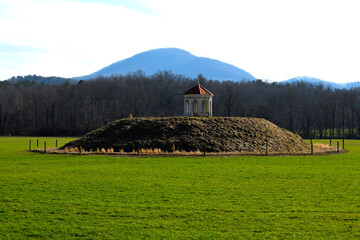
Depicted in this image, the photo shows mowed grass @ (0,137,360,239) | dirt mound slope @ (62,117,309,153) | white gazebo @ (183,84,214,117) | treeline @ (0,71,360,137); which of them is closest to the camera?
mowed grass @ (0,137,360,239)

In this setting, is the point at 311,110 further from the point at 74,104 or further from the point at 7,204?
the point at 7,204

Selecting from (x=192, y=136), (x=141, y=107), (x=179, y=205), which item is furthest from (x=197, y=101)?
(x=141, y=107)

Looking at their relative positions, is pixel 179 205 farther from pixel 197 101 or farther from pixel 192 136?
pixel 197 101

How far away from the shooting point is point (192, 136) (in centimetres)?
4153

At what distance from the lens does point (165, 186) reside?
738 inches

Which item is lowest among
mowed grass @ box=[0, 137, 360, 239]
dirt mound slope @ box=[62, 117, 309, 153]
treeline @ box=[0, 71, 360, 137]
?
mowed grass @ box=[0, 137, 360, 239]

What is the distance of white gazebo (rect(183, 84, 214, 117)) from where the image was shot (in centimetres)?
4803

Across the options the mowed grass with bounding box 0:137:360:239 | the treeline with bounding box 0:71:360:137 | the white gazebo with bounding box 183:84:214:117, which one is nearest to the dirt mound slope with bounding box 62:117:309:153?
the white gazebo with bounding box 183:84:214:117

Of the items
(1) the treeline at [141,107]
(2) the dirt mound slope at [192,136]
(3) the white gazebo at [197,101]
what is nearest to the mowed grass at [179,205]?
(2) the dirt mound slope at [192,136]

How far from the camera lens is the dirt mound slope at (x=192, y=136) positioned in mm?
40188

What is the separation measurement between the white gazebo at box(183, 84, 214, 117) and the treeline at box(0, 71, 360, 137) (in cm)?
6796

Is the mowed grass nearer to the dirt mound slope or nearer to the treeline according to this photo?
the dirt mound slope

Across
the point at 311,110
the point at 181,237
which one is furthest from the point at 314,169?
the point at 311,110

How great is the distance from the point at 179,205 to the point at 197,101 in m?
34.7
